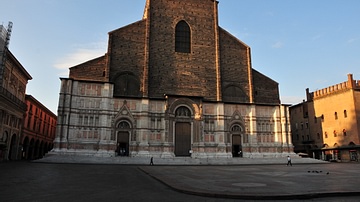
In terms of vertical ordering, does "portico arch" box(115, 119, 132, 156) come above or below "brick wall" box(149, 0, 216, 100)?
below

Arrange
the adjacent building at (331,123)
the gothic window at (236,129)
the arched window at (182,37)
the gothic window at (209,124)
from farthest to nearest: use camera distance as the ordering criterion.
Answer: the adjacent building at (331,123), the arched window at (182,37), the gothic window at (236,129), the gothic window at (209,124)

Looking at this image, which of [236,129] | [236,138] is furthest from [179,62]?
[236,138]

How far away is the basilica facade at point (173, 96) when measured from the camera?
3228 cm

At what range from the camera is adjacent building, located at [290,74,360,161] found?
3928 centimetres

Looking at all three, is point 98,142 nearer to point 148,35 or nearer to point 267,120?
point 148,35

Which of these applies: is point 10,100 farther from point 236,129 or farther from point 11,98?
point 236,129

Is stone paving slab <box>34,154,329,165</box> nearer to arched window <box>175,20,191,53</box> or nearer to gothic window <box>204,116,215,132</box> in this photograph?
gothic window <box>204,116,215,132</box>

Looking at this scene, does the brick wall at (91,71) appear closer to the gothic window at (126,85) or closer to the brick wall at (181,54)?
the gothic window at (126,85)

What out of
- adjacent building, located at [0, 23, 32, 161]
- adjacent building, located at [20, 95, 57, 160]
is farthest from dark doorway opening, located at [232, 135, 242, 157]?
adjacent building, located at [20, 95, 57, 160]

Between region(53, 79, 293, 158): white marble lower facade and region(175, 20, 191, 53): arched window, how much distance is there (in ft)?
24.0

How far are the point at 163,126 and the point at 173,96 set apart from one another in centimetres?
399

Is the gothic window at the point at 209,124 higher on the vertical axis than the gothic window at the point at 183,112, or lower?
lower

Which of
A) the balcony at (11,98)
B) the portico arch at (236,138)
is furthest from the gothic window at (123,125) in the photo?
the portico arch at (236,138)

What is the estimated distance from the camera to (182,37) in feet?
125
